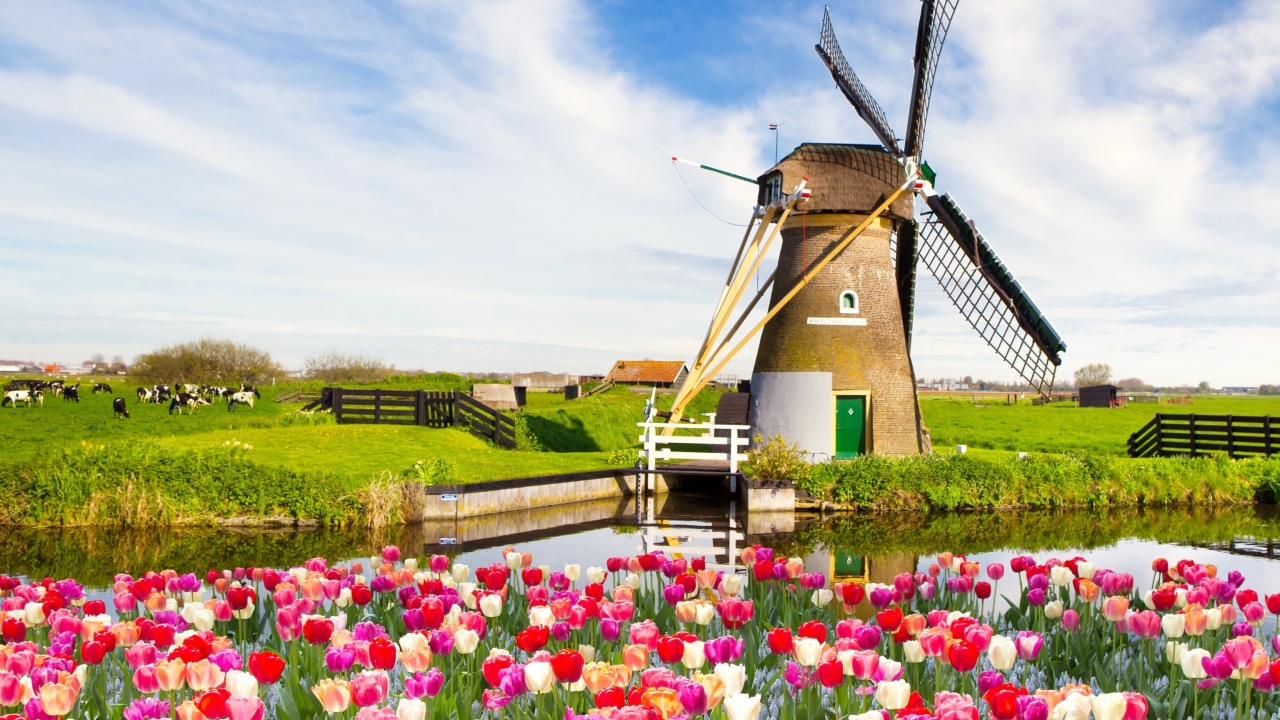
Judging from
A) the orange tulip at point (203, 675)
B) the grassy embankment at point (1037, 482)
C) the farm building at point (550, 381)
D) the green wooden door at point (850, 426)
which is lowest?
the grassy embankment at point (1037, 482)

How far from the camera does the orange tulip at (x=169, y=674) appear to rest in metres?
3.60

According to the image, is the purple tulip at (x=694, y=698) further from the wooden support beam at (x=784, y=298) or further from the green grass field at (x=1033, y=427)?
the green grass field at (x=1033, y=427)

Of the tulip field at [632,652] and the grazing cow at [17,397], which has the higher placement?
the grazing cow at [17,397]

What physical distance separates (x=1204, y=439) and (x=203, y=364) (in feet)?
189

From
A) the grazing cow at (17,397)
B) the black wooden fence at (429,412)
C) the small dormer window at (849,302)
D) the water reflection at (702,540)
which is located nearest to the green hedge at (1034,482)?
the water reflection at (702,540)

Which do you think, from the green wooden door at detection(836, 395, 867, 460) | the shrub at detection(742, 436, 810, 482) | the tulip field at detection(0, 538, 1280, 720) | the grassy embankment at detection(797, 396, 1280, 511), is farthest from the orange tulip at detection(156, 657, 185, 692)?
the green wooden door at detection(836, 395, 867, 460)

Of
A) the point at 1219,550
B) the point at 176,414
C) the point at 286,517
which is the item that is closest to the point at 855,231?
the point at 1219,550

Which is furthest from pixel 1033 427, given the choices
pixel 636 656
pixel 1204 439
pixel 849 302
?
pixel 636 656

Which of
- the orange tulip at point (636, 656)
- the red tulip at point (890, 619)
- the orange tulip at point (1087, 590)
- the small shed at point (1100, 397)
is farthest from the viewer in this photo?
the small shed at point (1100, 397)

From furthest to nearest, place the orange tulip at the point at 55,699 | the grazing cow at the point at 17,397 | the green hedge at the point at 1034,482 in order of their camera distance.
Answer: the grazing cow at the point at 17,397 → the green hedge at the point at 1034,482 → the orange tulip at the point at 55,699

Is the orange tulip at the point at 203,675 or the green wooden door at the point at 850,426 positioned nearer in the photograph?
the orange tulip at the point at 203,675

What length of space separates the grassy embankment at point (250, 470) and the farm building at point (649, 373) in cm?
3200

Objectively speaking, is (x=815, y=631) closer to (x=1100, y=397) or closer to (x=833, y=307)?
(x=833, y=307)

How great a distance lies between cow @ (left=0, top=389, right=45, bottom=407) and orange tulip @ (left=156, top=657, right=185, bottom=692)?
42.1 m
